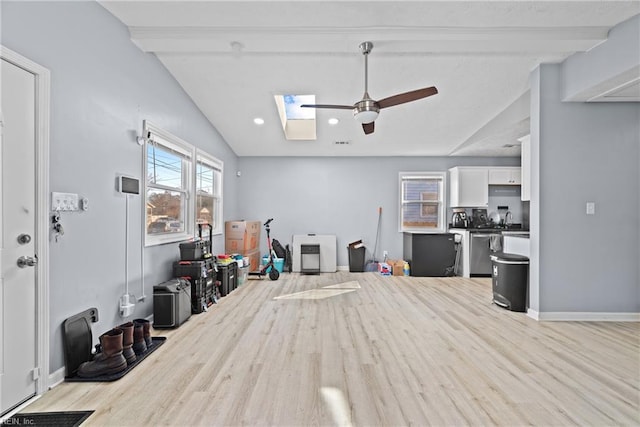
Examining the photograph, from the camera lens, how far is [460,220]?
6.37 m

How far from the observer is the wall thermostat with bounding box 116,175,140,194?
2719mm

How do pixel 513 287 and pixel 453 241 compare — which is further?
pixel 453 241

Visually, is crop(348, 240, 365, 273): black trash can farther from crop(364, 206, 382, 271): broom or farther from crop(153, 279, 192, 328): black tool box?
crop(153, 279, 192, 328): black tool box

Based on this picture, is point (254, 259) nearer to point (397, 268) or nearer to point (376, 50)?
point (397, 268)

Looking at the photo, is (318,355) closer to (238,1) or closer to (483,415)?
(483,415)

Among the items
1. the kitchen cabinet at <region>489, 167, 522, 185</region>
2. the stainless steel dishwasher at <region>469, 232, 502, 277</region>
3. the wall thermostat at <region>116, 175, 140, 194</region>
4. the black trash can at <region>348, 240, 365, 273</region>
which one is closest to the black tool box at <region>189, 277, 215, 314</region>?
the wall thermostat at <region>116, 175, 140, 194</region>

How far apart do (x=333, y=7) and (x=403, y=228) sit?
16.2 feet

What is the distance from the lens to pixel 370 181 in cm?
667

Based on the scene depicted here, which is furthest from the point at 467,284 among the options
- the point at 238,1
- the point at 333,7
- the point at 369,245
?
the point at 238,1

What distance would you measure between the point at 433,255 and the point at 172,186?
468cm

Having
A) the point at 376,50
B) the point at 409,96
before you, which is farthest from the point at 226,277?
the point at 376,50

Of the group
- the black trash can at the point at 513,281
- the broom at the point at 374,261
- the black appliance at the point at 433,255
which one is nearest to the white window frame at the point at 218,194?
the broom at the point at 374,261

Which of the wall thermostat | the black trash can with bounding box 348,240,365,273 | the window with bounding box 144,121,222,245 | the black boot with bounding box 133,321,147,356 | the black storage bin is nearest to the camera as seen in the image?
the black boot with bounding box 133,321,147,356

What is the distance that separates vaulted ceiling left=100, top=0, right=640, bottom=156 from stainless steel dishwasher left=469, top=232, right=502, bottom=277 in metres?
1.77
